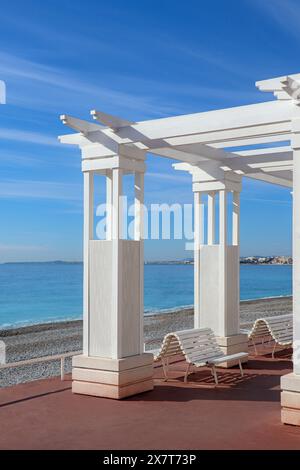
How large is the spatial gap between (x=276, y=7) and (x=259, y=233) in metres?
38.8

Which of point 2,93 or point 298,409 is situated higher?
point 2,93

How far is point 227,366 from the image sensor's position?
8.98 meters

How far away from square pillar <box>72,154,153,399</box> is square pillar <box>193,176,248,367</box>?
2.01m

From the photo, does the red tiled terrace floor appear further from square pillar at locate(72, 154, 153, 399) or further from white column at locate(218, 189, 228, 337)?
white column at locate(218, 189, 228, 337)

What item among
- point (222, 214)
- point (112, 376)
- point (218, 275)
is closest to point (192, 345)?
point (112, 376)

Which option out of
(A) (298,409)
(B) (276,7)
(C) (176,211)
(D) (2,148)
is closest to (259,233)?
(D) (2,148)

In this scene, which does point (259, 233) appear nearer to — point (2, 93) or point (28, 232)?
point (28, 232)

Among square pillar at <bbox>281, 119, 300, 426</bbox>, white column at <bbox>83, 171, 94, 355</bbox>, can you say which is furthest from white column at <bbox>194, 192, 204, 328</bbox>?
square pillar at <bbox>281, 119, 300, 426</bbox>

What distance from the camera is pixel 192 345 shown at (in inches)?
313

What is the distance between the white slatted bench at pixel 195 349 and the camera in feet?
25.3

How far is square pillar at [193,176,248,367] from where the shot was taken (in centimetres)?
925

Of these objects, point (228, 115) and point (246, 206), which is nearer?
point (228, 115)

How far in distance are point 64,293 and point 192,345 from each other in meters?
57.3

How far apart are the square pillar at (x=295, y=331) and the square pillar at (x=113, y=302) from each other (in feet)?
6.81
